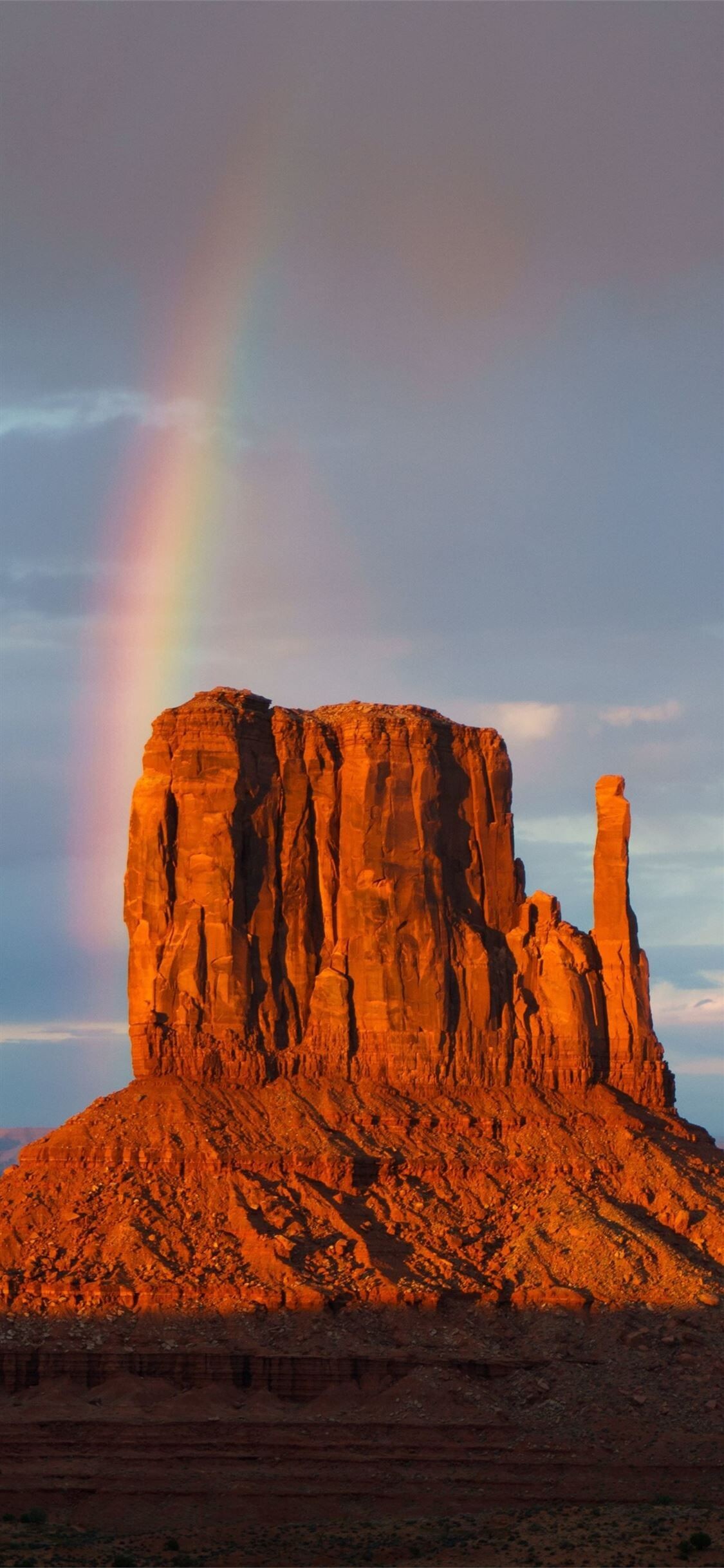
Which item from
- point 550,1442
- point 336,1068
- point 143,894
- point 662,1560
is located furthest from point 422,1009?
point 662,1560

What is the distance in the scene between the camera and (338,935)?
137 meters

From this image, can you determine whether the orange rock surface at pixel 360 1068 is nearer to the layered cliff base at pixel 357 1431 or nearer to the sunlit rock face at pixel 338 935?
the sunlit rock face at pixel 338 935

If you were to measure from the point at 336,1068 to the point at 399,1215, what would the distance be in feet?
29.8

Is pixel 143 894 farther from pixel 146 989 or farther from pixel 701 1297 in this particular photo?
pixel 701 1297

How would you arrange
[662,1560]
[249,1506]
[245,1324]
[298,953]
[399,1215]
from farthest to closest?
[298,953], [399,1215], [245,1324], [249,1506], [662,1560]

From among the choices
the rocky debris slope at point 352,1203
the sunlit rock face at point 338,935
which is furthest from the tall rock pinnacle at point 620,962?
the rocky debris slope at point 352,1203

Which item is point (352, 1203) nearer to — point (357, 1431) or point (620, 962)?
point (357, 1431)

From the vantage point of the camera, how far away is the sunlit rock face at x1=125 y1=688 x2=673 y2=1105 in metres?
134

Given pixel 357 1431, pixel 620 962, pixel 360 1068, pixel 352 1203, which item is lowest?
pixel 357 1431

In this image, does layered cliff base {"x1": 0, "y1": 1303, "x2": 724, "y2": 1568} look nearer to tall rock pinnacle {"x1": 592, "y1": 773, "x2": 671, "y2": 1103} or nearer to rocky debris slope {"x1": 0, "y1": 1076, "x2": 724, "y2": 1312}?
rocky debris slope {"x1": 0, "y1": 1076, "x2": 724, "y2": 1312}

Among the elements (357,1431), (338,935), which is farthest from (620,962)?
(357,1431)

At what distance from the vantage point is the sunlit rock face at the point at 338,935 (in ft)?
440

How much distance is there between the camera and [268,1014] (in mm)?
135000

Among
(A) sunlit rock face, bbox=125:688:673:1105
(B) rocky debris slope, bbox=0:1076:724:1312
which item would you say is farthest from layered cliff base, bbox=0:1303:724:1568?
(A) sunlit rock face, bbox=125:688:673:1105
